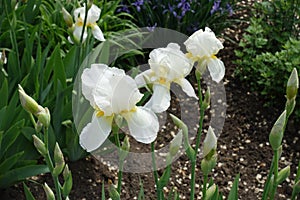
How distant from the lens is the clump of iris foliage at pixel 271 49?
11.4 ft

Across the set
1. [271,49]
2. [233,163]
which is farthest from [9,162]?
[271,49]

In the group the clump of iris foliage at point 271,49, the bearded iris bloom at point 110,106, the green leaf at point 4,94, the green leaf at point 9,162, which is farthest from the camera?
the clump of iris foliage at point 271,49

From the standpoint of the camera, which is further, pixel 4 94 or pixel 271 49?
pixel 271 49

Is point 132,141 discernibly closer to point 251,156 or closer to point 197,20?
point 251,156

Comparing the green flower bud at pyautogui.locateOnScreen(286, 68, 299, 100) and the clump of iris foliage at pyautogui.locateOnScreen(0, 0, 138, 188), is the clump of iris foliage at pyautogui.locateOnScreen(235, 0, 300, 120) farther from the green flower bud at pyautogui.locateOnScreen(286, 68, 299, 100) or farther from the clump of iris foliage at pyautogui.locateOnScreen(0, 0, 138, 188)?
the green flower bud at pyautogui.locateOnScreen(286, 68, 299, 100)

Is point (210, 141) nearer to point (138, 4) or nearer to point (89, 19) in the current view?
point (89, 19)

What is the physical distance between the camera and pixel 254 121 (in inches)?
140

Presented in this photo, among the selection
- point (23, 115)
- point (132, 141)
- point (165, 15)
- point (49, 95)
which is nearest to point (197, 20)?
point (165, 15)

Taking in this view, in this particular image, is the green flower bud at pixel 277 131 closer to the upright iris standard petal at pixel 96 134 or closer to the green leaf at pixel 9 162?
the upright iris standard petal at pixel 96 134

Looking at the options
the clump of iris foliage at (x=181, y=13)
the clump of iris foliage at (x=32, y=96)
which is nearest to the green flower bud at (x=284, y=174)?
the clump of iris foliage at (x=32, y=96)

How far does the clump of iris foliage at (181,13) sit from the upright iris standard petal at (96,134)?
2345 mm

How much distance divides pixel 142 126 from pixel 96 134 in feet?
0.37

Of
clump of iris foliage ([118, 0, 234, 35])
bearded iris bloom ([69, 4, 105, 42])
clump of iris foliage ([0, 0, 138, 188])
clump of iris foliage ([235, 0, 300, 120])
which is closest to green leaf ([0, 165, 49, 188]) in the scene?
clump of iris foliage ([0, 0, 138, 188])

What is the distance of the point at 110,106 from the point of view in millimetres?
1403
